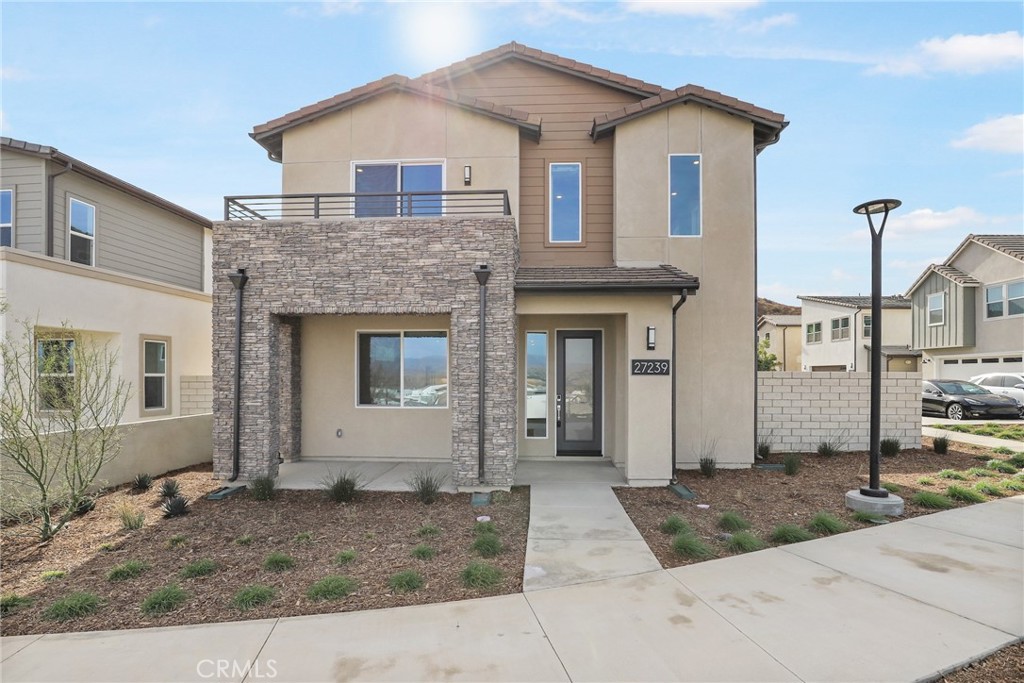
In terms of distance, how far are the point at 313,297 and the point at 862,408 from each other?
11.5 meters

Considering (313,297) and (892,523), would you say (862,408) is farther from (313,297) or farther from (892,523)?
(313,297)

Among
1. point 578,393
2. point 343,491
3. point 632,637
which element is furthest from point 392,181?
point 632,637

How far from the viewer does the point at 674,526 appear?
19.2 feet

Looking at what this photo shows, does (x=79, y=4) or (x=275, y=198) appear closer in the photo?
(x=79, y=4)

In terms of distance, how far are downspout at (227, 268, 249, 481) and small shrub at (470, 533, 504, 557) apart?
4945 millimetres

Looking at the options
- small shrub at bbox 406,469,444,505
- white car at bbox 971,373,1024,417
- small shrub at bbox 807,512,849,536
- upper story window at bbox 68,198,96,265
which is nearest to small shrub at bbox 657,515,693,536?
small shrub at bbox 807,512,849,536

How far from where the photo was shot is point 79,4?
23.5 ft

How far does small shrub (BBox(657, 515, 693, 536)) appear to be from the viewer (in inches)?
229

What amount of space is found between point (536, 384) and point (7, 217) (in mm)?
12013

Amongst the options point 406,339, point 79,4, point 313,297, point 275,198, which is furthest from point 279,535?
point 79,4

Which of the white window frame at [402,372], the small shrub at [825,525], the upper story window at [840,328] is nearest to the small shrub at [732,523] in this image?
the small shrub at [825,525]

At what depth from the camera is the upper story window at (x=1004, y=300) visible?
62.0 feet

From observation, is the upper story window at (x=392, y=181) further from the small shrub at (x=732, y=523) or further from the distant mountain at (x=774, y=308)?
the distant mountain at (x=774, y=308)

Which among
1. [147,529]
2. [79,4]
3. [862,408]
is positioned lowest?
[147,529]
